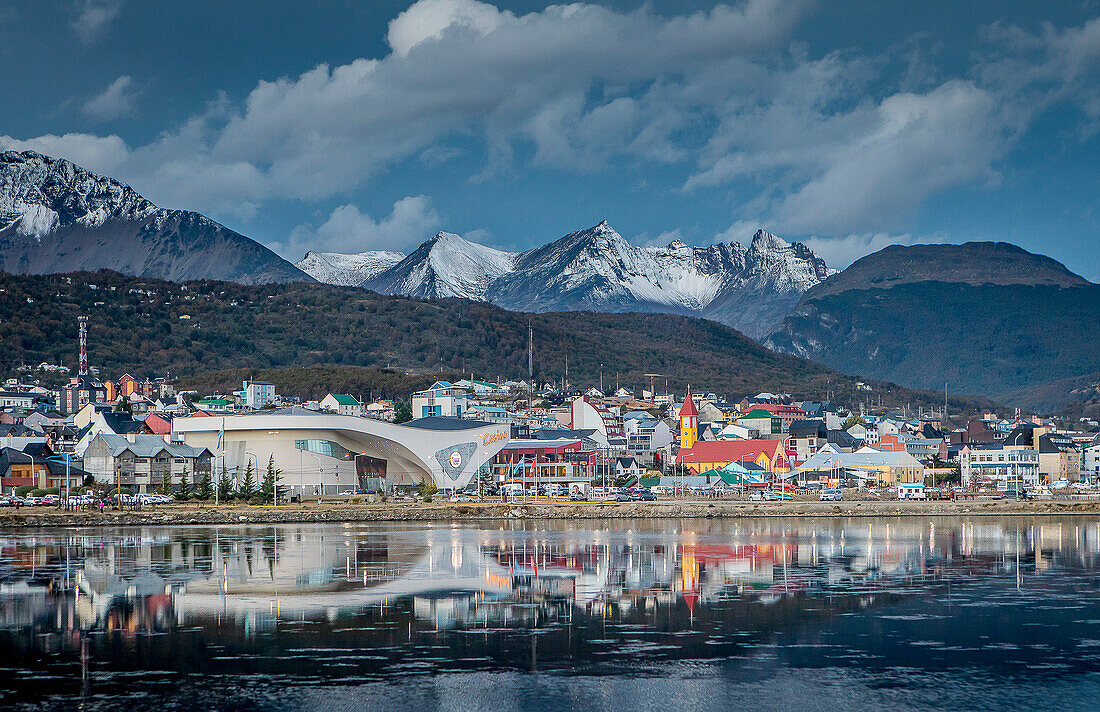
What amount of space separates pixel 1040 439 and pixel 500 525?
59.2m

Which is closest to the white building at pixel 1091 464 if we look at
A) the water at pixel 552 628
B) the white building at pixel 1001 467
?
the white building at pixel 1001 467

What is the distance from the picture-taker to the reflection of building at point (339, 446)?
67.6 m

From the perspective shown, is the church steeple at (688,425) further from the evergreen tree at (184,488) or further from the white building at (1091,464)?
the evergreen tree at (184,488)

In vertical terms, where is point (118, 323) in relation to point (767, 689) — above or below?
above

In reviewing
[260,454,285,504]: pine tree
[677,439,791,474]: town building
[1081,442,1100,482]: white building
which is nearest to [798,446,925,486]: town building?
[677,439,791,474]: town building

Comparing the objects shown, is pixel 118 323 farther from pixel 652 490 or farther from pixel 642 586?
pixel 642 586

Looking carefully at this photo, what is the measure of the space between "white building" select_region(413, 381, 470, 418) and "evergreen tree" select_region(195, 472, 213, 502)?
4373cm

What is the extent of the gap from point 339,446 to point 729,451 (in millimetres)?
28118

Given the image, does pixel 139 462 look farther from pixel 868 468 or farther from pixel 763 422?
pixel 763 422

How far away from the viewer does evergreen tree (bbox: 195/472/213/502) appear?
59.4 metres

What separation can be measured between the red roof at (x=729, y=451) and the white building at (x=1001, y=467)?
44.9 feet

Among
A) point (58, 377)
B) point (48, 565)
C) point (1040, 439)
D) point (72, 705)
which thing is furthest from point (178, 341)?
point (72, 705)

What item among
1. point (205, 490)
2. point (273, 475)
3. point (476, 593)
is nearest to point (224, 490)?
point (205, 490)

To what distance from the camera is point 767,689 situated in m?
15.4
